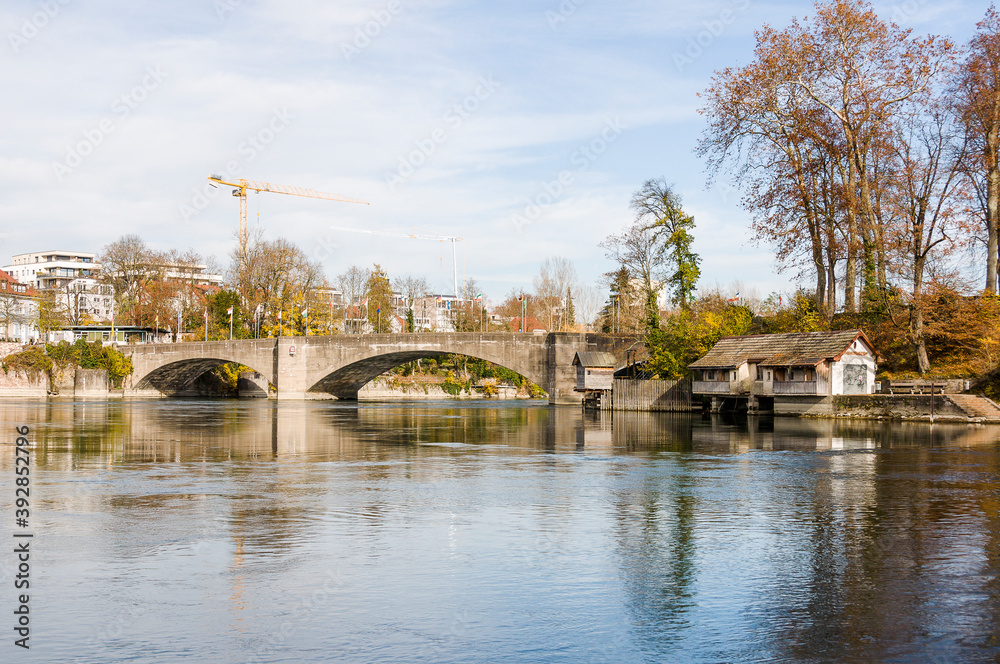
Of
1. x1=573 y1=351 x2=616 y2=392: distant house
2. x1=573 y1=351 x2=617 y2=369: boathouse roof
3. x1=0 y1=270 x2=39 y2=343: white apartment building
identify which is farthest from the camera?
x1=0 y1=270 x2=39 y2=343: white apartment building

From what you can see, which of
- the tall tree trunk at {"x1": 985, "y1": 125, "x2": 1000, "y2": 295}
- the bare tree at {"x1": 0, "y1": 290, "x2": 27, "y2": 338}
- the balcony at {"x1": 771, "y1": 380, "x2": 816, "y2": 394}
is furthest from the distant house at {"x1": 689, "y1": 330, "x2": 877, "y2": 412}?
the bare tree at {"x1": 0, "y1": 290, "x2": 27, "y2": 338}

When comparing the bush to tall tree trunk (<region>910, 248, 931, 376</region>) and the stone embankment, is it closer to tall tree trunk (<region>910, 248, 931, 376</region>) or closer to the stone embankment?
the stone embankment

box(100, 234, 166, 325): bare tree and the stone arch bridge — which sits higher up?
box(100, 234, 166, 325): bare tree

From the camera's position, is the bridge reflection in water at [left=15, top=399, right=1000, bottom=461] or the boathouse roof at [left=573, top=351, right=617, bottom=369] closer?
the bridge reflection in water at [left=15, top=399, right=1000, bottom=461]

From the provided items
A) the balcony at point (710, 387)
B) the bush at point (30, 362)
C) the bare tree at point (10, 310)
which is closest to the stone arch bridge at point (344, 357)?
the bush at point (30, 362)

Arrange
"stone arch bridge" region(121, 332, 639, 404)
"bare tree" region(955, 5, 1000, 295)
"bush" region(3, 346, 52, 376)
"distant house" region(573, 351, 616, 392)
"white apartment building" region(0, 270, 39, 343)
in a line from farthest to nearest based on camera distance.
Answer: "white apartment building" region(0, 270, 39, 343), "bush" region(3, 346, 52, 376), "stone arch bridge" region(121, 332, 639, 404), "distant house" region(573, 351, 616, 392), "bare tree" region(955, 5, 1000, 295)

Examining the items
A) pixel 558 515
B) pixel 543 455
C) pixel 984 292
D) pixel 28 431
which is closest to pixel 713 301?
pixel 984 292

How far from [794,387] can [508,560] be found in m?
43.7

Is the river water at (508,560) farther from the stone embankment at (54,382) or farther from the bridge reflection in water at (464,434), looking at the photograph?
the stone embankment at (54,382)

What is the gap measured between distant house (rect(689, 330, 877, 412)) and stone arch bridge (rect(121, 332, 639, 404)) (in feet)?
46.0

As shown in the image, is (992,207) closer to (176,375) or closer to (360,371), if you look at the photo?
(360,371)

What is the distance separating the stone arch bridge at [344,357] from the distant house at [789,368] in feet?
46.0

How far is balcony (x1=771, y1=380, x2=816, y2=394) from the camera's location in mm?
52469

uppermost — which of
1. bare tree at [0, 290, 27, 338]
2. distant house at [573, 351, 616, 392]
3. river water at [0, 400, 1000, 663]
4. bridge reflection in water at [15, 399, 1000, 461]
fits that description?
bare tree at [0, 290, 27, 338]
